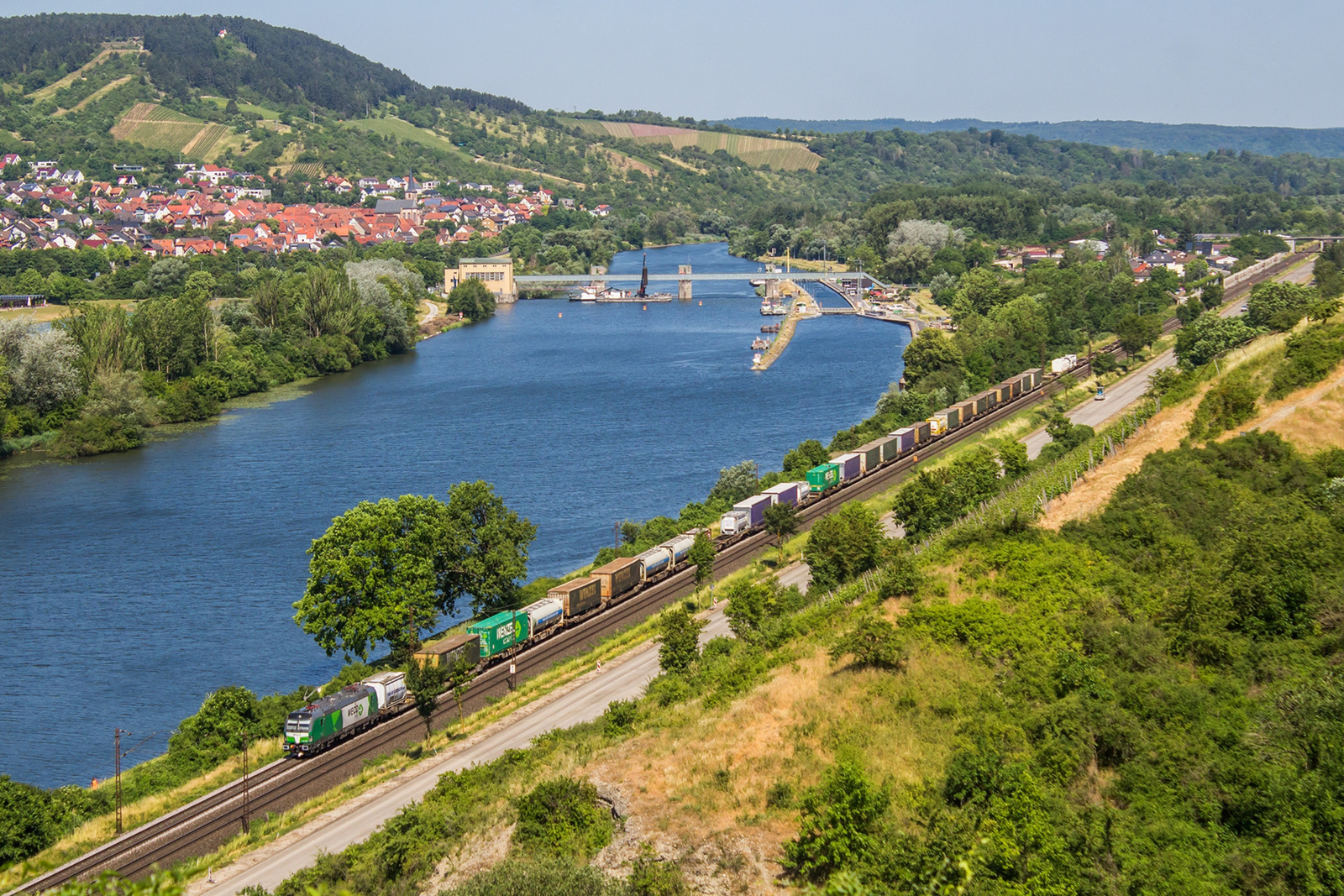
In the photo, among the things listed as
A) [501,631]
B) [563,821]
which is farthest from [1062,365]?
[563,821]

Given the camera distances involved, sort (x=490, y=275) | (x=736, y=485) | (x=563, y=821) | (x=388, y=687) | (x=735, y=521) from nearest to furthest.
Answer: (x=563, y=821) → (x=388, y=687) → (x=735, y=521) → (x=736, y=485) → (x=490, y=275)

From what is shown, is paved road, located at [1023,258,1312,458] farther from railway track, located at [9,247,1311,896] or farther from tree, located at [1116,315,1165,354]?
railway track, located at [9,247,1311,896]

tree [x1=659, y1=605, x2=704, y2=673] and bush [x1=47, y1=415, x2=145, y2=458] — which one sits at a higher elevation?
tree [x1=659, y1=605, x2=704, y2=673]

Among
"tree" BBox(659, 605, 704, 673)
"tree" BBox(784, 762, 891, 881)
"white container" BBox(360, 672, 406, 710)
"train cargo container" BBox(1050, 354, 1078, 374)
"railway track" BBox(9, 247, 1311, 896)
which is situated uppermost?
"tree" BBox(784, 762, 891, 881)

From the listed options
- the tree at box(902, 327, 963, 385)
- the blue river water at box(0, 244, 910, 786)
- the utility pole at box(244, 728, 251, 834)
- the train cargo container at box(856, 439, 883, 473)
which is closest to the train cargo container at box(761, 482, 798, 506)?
the train cargo container at box(856, 439, 883, 473)

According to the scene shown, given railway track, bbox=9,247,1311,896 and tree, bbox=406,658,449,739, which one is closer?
railway track, bbox=9,247,1311,896

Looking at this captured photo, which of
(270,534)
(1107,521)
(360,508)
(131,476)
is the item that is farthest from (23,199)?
(1107,521)

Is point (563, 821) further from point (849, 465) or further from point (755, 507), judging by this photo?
point (849, 465)

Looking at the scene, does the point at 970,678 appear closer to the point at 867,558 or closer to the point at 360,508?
the point at 867,558
